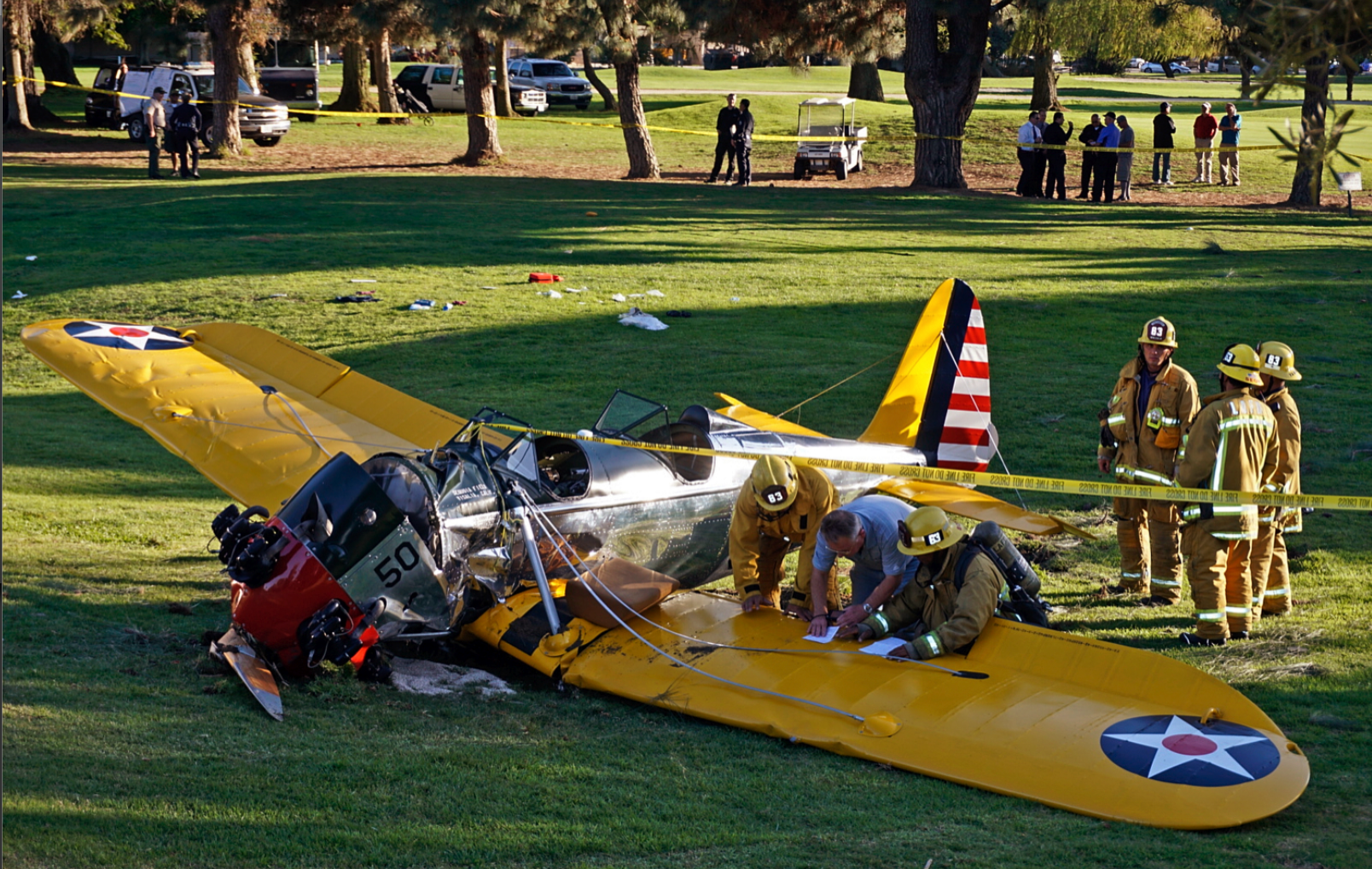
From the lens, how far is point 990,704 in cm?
646

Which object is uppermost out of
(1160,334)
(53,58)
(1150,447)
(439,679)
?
(53,58)

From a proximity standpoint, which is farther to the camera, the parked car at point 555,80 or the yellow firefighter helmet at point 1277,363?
the parked car at point 555,80

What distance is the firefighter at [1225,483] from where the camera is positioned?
803 cm

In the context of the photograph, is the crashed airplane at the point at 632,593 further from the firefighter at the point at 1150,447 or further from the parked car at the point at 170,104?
the parked car at the point at 170,104

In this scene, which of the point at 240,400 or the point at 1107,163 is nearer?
the point at 240,400

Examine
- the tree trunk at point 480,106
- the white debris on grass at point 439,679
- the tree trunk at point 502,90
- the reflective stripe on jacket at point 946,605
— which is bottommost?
the white debris on grass at point 439,679

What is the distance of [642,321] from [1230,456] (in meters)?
10.1

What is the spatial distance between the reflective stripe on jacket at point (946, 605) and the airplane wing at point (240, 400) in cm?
376

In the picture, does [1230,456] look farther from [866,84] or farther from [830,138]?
[866,84]

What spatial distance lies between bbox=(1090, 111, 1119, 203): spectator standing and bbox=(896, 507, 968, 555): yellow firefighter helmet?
2485 cm

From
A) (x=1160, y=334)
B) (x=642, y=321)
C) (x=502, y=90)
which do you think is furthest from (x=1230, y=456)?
(x=502, y=90)

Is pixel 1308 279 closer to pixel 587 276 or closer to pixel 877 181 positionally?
pixel 587 276

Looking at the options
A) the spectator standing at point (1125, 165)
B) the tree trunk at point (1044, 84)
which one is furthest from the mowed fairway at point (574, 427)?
the tree trunk at point (1044, 84)

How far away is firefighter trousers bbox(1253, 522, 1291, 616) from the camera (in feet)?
27.8
